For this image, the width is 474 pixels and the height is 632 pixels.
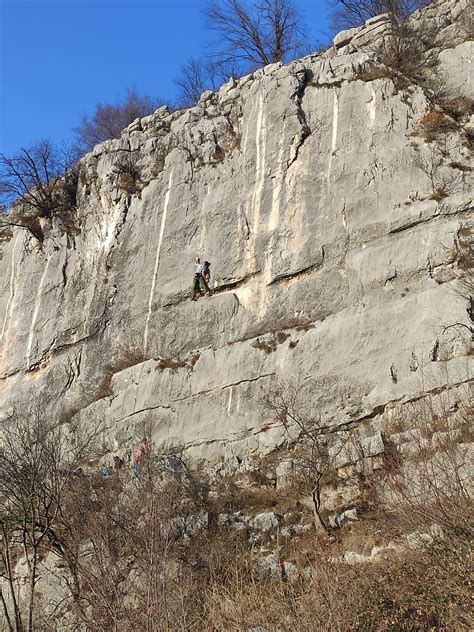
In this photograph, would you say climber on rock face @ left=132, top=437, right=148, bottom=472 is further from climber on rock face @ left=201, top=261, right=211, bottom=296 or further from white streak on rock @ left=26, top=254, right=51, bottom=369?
white streak on rock @ left=26, top=254, right=51, bottom=369

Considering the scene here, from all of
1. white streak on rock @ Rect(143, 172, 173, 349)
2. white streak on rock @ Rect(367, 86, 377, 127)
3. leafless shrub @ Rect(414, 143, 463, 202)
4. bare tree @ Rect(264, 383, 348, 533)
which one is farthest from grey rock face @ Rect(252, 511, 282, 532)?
white streak on rock @ Rect(367, 86, 377, 127)

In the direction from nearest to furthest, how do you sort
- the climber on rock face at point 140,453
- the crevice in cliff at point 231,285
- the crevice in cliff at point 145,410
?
1. the climber on rock face at point 140,453
2. the crevice in cliff at point 145,410
3. the crevice in cliff at point 231,285

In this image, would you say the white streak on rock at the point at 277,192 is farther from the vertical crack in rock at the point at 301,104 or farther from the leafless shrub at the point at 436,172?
the leafless shrub at the point at 436,172

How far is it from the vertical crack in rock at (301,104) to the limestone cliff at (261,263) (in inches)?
1.7

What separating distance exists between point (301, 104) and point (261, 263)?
4.61 m

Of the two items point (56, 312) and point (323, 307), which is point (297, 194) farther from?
point (56, 312)

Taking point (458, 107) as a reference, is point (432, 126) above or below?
below

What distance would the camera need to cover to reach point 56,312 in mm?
21469

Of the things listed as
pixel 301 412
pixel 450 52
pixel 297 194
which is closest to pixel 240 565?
pixel 301 412

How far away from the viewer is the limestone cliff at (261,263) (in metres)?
15.0

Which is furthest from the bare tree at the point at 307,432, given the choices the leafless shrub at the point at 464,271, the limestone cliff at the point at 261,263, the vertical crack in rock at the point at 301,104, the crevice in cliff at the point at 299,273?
the vertical crack in rock at the point at 301,104

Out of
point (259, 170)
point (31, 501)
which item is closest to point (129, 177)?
point (259, 170)

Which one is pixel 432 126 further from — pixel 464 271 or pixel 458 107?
pixel 464 271

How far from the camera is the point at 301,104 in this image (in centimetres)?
1903
